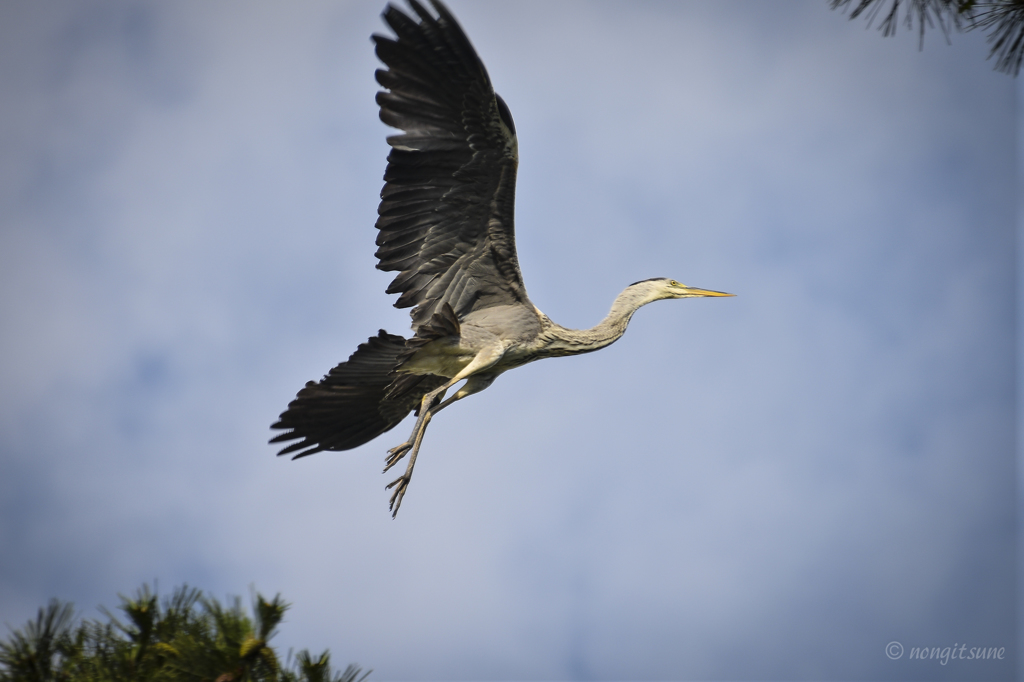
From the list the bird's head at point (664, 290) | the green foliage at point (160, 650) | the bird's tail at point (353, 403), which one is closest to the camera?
the green foliage at point (160, 650)

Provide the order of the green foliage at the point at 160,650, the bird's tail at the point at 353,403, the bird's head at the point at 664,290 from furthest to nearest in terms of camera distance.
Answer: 1. the bird's head at the point at 664,290
2. the bird's tail at the point at 353,403
3. the green foliage at the point at 160,650

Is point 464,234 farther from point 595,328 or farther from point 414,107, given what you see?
point 595,328

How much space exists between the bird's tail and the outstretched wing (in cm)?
49

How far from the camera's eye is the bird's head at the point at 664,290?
773 cm

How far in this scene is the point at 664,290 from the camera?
793 cm

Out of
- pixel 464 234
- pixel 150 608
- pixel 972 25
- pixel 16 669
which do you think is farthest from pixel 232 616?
pixel 972 25

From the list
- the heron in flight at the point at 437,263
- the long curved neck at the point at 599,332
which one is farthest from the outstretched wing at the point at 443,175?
the long curved neck at the point at 599,332

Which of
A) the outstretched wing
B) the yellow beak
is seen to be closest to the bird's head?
the yellow beak

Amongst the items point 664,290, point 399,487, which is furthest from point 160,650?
point 664,290

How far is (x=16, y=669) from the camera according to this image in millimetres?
4762

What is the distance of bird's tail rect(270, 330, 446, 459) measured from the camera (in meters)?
6.70

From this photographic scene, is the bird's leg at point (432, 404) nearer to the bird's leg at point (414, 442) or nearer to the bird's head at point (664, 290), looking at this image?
the bird's leg at point (414, 442)

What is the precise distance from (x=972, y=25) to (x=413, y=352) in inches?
153

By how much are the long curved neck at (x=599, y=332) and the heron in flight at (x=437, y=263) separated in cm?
1
